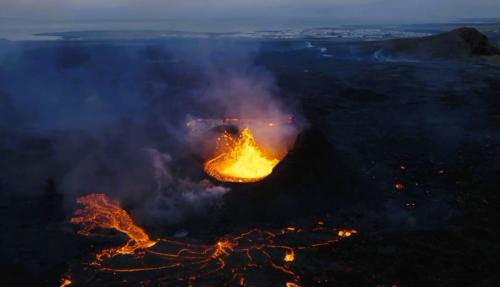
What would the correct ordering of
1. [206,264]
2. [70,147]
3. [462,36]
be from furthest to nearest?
[462,36] < [70,147] < [206,264]

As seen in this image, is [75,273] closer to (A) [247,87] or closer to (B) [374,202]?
(B) [374,202]

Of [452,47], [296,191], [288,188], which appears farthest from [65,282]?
[452,47]

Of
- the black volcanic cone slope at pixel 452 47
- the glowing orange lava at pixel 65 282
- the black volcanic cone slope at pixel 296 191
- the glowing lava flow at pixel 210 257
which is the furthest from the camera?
the black volcanic cone slope at pixel 452 47

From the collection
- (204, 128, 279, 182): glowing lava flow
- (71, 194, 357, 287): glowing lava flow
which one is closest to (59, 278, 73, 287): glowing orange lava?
(71, 194, 357, 287): glowing lava flow

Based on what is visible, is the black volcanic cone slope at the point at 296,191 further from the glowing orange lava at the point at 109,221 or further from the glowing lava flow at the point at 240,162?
the glowing orange lava at the point at 109,221

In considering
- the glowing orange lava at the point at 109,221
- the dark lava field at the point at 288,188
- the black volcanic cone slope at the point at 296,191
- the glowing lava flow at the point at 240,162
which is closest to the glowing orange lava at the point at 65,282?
the dark lava field at the point at 288,188

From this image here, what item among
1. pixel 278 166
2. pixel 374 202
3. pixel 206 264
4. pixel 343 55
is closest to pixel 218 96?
pixel 278 166

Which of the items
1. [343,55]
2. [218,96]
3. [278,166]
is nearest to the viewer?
[278,166]
